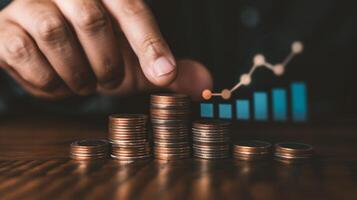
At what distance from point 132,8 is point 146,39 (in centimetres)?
11

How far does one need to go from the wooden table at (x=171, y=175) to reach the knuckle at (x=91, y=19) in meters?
0.30

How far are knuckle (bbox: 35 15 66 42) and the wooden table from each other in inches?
11.0

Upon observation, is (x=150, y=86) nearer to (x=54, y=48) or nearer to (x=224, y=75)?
(x=54, y=48)

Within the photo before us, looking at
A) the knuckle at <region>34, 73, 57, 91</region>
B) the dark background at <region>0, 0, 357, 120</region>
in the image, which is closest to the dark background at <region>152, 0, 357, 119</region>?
the dark background at <region>0, 0, 357, 120</region>

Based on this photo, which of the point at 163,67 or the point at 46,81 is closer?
the point at 163,67

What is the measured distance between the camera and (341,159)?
997 millimetres

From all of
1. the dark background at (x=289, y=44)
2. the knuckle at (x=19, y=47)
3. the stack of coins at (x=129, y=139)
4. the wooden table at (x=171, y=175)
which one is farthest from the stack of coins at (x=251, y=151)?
the dark background at (x=289, y=44)

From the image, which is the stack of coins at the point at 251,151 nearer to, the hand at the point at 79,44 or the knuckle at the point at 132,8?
the hand at the point at 79,44

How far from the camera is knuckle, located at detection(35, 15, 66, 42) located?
1103mm

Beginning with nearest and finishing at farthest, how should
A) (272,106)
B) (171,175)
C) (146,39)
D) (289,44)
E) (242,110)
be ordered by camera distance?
(171,175) < (146,39) < (242,110) < (272,106) < (289,44)

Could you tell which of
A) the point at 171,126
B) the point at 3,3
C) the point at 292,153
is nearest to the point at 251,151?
the point at 292,153

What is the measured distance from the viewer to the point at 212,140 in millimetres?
1015

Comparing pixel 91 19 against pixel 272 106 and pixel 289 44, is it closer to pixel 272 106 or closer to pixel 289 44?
pixel 272 106

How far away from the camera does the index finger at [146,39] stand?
40.4 inches
